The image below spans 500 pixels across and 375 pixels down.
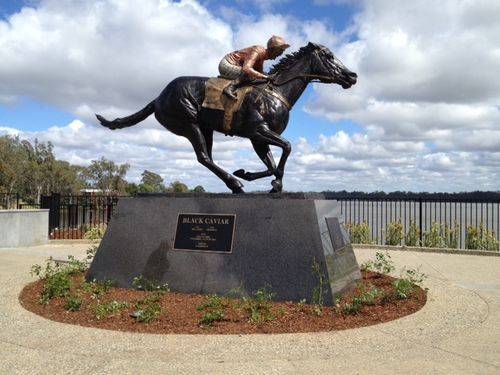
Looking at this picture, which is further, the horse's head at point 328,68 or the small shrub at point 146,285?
the horse's head at point 328,68

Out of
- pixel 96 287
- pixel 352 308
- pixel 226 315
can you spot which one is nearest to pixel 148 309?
pixel 226 315

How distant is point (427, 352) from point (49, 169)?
5579 centimetres

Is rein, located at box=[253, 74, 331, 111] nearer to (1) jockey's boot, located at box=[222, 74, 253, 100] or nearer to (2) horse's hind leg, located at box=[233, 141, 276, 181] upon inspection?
(1) jockey's boot, located at box=[222, 74, 253, 100]

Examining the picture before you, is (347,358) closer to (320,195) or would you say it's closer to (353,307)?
(353,307)

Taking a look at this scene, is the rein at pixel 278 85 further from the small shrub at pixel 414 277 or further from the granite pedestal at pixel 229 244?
the small shrub at pixel 414 277

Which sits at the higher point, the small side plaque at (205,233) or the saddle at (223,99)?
the saddle at (223,99)

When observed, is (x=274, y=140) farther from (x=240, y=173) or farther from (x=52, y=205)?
(x=52, y=205)

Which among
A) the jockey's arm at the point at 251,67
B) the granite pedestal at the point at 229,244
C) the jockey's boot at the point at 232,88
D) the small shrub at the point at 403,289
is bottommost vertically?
the small shrub at the point at 403,289

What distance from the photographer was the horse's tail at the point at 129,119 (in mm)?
8633

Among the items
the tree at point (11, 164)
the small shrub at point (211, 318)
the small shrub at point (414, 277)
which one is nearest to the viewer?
the small shrub at point (211, 318)

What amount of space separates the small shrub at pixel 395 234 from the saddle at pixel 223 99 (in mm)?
9104

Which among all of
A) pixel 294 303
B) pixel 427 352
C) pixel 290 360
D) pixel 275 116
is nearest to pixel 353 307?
pixel 294 303

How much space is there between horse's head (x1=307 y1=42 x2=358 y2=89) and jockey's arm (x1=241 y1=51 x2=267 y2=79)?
0.87 meters

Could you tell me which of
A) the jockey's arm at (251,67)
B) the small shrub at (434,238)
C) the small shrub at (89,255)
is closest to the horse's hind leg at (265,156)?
the jockey's arm at (251,67)
